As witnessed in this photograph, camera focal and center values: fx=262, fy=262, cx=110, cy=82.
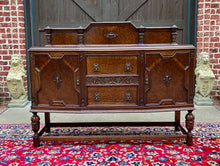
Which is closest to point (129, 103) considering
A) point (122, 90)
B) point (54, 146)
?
point (122, 90)

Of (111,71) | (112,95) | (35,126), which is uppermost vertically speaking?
(111,71)

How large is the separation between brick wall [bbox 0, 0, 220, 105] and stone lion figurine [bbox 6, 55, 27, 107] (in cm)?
30

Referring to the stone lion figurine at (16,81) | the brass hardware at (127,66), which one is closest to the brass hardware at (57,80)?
the brass hardware at (127,66)

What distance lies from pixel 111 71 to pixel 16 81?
8.23 ft

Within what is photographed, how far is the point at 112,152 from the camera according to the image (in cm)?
281

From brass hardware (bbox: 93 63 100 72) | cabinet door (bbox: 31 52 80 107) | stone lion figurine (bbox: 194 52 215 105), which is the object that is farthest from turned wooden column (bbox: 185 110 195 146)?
stone lion figurine (bbox: 194 52 215 105)

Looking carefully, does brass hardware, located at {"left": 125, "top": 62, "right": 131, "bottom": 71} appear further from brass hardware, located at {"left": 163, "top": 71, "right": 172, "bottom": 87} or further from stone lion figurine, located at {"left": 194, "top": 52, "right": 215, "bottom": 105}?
stone lion figurine, located at {"left": 194, "top": 52, "right": 215, "bottom": 105}

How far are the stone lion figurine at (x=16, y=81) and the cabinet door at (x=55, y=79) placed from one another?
201 centimetres

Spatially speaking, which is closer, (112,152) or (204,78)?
Result: (112,152)

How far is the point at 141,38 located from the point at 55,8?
2.75 m

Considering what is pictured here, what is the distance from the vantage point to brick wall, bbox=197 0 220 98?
4797mm

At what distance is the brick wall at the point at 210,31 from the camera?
480cm

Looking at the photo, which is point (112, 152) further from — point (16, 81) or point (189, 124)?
point (16, 81)

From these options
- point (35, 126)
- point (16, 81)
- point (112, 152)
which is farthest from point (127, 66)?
point (16, 81)
